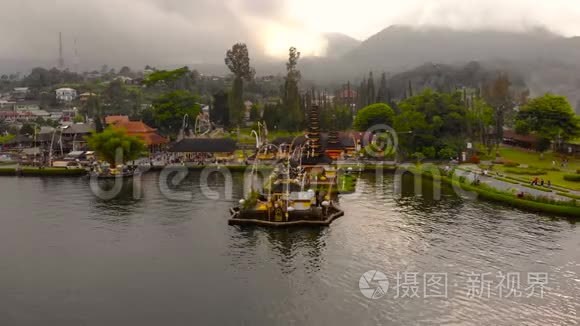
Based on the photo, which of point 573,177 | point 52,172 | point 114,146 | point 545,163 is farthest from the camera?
point 545,163

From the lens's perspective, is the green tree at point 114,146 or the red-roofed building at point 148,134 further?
the red-roofed building at point 148,134

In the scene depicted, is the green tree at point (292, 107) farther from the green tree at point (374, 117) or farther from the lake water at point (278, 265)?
the lake water at point (278, 265)

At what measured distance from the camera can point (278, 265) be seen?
36969 mm

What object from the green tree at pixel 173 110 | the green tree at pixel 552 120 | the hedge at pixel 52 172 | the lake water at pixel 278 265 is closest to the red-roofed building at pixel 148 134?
the green tree at pixel 173 110

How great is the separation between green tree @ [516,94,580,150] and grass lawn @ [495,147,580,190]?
421 centimetres

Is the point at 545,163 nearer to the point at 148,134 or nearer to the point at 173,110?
the point at 148,134

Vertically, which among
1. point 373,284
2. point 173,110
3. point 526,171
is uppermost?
point 173,110

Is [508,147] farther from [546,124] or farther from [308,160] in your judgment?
[308,160]

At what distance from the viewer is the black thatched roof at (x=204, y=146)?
A: 316ft

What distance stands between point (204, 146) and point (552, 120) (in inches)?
2566

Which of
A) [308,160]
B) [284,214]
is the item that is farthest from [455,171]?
[284,214]

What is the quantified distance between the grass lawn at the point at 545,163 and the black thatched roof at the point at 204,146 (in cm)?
4999

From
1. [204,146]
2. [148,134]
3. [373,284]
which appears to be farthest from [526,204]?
[148,134]

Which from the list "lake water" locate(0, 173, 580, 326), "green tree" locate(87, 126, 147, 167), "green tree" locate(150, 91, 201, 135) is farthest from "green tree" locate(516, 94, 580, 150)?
"green tree" locate(150, 91, 201, 135)
